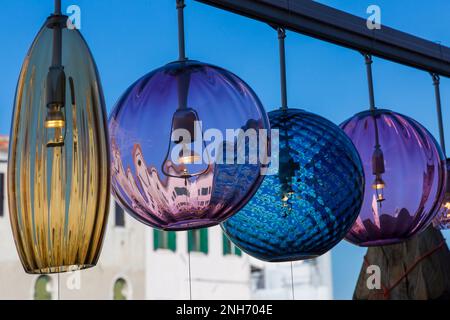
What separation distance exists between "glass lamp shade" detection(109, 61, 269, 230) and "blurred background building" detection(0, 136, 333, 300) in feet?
35.8

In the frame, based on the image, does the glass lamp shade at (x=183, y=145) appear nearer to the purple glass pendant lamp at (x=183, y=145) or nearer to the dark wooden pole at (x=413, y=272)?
the purple glass pendant lamp at (x=183, y=145)

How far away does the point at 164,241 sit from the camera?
14.2m

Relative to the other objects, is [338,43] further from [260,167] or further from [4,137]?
[4,137]

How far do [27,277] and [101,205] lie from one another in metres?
12.2

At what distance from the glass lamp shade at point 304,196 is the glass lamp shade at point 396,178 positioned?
96mm

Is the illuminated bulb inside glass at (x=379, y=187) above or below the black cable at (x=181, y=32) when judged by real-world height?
below

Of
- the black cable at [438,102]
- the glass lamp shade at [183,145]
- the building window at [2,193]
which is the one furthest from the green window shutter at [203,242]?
the glass lamp shade at [183,145]

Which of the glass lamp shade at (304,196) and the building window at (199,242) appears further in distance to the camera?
the building window at (199,242)

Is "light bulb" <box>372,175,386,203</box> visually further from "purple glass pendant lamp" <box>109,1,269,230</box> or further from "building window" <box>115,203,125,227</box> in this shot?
"building window" <box>115,203,125,227</box>

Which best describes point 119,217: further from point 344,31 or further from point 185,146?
point 185,146

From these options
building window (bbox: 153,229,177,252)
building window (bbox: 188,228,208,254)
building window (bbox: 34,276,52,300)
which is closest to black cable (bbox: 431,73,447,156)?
building window (bbox: 34,276,52,300)

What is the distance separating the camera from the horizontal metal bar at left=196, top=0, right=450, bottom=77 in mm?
1384

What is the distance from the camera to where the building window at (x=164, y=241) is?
553 inches
